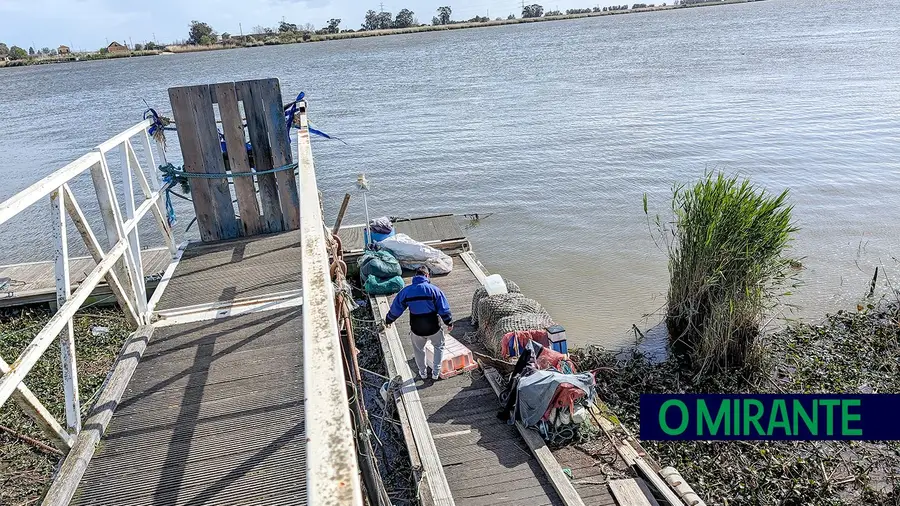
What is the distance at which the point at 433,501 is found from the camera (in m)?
5.89

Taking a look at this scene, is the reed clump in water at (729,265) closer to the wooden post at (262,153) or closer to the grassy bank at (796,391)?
the grassy bank at (796,391)

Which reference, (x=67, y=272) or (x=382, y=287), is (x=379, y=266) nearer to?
(x=382, y=287)

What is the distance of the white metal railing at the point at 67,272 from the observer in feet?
10.8

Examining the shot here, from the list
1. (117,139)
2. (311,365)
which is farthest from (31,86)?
(311,365)

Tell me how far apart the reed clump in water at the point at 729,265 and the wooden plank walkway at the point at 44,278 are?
9.17 meters

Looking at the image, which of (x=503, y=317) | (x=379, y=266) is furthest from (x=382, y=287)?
(x=503, y=317)

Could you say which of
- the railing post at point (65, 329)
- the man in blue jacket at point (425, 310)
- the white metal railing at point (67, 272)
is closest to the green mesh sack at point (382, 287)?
the man in blue jacket at point (425, 310)

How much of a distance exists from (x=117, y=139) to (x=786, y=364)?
9542 mm

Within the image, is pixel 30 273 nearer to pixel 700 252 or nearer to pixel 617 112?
pixel 700 252

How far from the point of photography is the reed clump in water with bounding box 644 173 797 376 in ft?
28.6

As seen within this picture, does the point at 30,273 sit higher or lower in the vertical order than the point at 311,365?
lower

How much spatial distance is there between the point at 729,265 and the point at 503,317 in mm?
3468

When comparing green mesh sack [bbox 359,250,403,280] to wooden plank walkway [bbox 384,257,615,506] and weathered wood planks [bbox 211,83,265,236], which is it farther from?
weathered wood planks [bbox 211,83,265,236]

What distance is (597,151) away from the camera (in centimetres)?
2273
